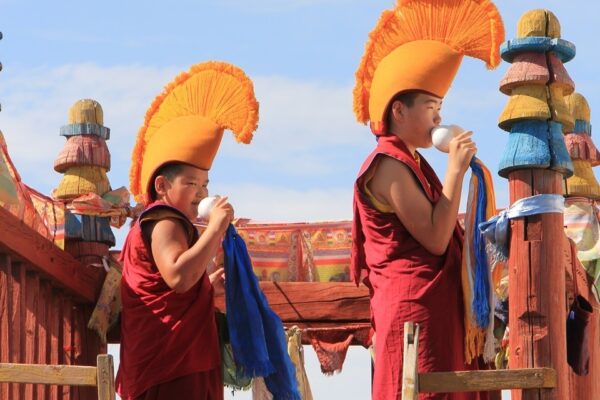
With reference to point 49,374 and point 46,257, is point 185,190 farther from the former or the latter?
point 49,374

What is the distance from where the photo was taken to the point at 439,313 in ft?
21.5

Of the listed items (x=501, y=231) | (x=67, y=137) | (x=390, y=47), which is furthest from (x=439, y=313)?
(x=67, y=137)

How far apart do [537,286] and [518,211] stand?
0.32 metres

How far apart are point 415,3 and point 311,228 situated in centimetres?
163

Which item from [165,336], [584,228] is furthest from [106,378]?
[584,228]

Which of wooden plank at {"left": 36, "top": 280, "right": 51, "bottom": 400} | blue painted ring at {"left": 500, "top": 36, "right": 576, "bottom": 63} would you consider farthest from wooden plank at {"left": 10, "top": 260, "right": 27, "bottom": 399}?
blue painted ring at {"left": 500, "top": 36, "right": 576, "bottom": 63}

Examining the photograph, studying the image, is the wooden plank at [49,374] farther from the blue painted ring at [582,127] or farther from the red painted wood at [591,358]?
the blue painted ring at [582,127]

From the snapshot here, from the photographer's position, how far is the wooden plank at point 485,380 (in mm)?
5973

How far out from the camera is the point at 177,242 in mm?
7043

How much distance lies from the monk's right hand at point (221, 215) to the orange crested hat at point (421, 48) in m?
0.65

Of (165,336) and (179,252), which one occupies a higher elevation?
(179,252)

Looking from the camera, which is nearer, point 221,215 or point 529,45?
point 221,215

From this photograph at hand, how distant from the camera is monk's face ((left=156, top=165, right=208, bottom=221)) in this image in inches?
287

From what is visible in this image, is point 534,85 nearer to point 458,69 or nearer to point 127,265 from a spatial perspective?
point 458,69
